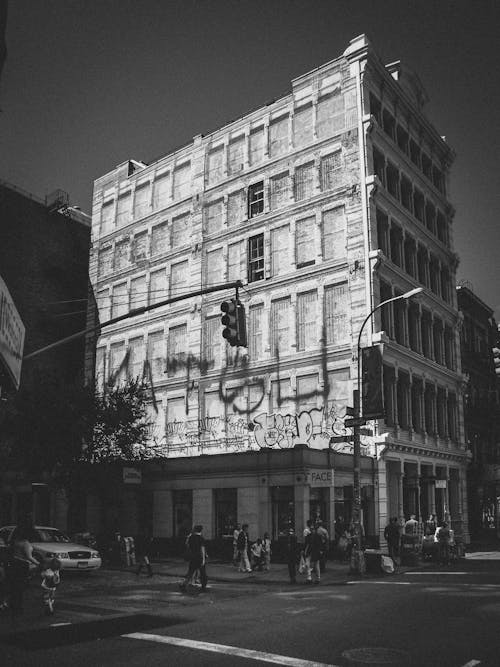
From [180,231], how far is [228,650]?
34.7m

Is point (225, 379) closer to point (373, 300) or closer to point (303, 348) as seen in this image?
point (303, 348)

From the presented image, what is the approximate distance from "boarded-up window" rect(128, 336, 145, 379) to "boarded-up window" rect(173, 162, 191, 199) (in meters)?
9.75

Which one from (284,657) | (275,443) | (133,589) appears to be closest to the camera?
(284,657)

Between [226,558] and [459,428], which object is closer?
[226,558]

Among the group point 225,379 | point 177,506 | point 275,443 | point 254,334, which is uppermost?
point 254,334

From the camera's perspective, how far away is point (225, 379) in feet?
122

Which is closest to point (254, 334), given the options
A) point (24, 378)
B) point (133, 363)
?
point (133, 363)

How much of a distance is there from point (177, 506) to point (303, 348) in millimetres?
10262

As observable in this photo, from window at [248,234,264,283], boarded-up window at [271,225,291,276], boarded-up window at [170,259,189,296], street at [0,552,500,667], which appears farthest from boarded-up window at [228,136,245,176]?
street at [0,552,500,667]

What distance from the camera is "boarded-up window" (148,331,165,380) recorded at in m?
40.8

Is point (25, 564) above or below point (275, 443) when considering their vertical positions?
below

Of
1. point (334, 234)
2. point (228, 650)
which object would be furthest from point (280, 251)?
point (228, 650)

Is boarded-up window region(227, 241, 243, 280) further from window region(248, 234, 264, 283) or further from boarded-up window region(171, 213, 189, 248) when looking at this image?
boarded-up window region(171, 213, 189, 248)

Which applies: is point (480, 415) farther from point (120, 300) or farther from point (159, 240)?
point (120, 300)
